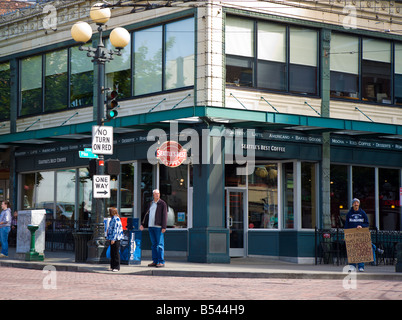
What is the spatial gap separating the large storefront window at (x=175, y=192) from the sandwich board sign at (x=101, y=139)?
4.93 metres

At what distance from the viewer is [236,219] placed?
23.4 metres

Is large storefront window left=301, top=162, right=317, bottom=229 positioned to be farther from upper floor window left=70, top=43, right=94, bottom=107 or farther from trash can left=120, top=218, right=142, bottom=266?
upper floor window left=70, top=43, right=94, bottom=107

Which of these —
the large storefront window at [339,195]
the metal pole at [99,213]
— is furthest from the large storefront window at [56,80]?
the large storefront window at [339,195]

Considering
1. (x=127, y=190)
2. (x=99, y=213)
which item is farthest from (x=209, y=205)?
(x=127, y=190)

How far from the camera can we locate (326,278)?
16984 mm

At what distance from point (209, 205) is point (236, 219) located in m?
2.30

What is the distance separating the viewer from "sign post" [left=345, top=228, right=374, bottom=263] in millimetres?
18109

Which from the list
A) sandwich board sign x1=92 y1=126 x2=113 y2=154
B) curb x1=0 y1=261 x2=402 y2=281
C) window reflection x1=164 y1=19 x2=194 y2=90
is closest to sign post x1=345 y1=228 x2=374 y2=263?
curb x1=0 y1=261 x2=402 y2=281

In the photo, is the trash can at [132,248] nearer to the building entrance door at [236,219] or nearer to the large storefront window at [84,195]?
the building entrance door at [236,219]

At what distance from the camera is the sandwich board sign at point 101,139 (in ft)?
61.1

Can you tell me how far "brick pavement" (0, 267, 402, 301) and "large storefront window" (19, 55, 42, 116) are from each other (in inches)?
450

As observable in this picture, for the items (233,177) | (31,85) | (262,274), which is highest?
(31,85)

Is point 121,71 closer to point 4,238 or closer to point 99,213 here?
point 4,238
